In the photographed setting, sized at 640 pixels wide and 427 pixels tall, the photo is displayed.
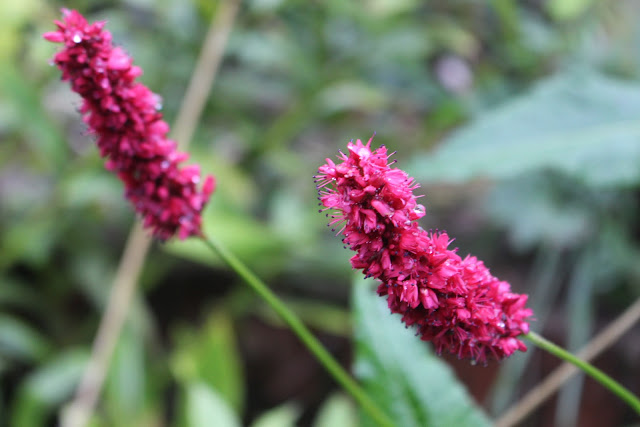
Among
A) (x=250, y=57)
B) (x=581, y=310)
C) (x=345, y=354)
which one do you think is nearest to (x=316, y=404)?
(x=345, y=354)

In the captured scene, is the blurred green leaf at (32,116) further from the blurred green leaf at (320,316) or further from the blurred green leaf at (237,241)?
the blurred green leaf at (320,316)

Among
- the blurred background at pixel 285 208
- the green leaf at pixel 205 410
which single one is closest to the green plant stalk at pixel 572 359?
the blurred background at pixel 285 208

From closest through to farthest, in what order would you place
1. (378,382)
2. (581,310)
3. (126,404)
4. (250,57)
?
(378,382) → (581,310) → (126,404) → (250,57)

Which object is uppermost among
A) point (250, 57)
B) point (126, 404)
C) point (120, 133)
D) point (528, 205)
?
point (250, 57)

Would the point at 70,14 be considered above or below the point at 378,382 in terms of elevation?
above

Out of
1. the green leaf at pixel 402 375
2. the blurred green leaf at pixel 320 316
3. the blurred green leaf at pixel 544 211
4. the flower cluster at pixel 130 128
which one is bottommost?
the green leaf at pixel 402 375

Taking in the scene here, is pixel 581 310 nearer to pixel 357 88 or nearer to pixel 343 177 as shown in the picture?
pixel 357 88

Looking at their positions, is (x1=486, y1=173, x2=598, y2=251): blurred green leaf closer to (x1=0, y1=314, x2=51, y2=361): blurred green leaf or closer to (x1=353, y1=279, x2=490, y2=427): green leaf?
(x1=353, y1=279, x2=490, y2=427): green leaf
